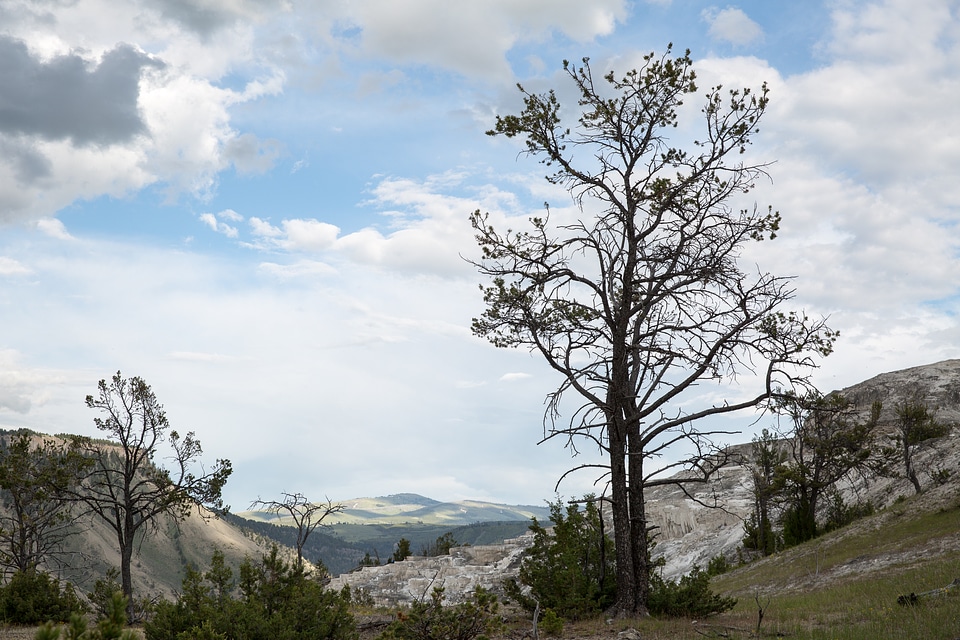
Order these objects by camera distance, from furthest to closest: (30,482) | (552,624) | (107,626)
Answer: (30,482) < (552,624) < (107,626)

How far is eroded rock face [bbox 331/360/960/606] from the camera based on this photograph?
45094 millimetres

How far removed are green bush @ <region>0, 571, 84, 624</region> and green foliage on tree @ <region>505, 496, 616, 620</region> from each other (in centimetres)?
1189

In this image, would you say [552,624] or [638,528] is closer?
[552,624]

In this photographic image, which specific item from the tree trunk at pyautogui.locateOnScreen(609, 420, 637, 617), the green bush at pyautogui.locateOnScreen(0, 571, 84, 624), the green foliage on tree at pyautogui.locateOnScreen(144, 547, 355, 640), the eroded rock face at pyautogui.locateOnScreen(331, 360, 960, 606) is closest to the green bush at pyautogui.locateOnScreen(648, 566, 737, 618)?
the tree trunk at pyautogui.locateOnScreen(609, 420, 637, 617)

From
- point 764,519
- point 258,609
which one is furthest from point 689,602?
point 764,519

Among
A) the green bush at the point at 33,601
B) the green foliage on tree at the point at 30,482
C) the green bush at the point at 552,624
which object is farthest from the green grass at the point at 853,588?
the green foliage on tree at the point at 30,482

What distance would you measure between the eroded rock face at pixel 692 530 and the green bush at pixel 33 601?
62.8 feet

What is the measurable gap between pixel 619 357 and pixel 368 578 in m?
39.2

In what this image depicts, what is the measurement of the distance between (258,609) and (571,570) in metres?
7.63

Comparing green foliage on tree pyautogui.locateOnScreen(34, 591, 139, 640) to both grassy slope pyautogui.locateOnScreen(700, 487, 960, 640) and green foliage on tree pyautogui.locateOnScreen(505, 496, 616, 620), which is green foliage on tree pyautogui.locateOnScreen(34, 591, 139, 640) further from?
green foliage on tree pyautogui.locateOnScreen(505, 496, 616, 620)

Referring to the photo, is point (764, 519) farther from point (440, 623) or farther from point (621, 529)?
point (440, 623)

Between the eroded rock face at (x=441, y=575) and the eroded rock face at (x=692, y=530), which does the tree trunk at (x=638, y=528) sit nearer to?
the eroded rock face at (x=692, y=530)

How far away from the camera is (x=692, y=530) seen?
5631 centimetres

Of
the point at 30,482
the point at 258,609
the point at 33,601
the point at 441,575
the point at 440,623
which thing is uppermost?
the point at 30,482
